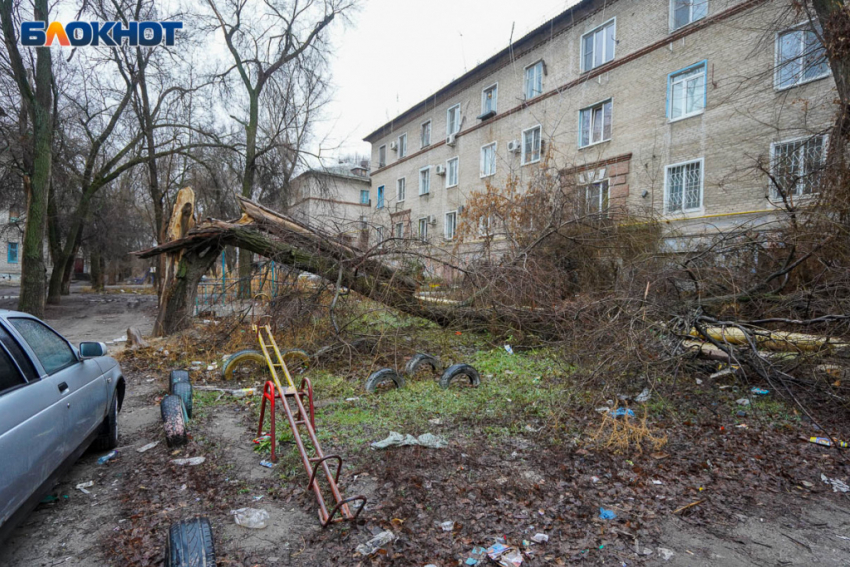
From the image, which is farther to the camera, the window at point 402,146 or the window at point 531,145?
the window at point 402,146

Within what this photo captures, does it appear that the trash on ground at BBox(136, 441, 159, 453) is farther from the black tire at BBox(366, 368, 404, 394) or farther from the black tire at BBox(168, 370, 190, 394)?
the black tire at BBox(366, 368, 404, 394)

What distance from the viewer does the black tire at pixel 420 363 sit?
664 centimetres

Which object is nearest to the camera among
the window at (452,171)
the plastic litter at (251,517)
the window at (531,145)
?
the plastic litter at (251,517)

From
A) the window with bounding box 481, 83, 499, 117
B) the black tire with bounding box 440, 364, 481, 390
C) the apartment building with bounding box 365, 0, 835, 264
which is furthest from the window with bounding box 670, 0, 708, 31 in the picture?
the black tire with bounding box 440, 364, 481, 390

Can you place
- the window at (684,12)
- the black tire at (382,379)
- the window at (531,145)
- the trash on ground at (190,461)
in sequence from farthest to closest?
the window at (531,145) < the window at (684,12) < the black tire at (382,379) < the trash on ground at (190,461)

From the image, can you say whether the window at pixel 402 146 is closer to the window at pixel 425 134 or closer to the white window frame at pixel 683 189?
the window at pixel 425 134

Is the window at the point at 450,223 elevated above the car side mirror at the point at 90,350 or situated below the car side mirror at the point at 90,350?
above

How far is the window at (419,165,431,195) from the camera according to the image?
25797 millimetres

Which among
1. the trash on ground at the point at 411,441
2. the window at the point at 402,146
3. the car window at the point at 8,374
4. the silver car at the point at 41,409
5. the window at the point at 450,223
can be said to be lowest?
the trash on ground at the point at 411,441

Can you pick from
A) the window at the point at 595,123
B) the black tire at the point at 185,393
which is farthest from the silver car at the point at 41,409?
the window at the point at 595,123

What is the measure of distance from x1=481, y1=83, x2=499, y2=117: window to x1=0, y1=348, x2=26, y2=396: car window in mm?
20929

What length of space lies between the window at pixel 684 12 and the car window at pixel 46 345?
1671cm

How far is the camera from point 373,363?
689 cm

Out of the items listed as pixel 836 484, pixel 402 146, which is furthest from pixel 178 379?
pixel 402 146
